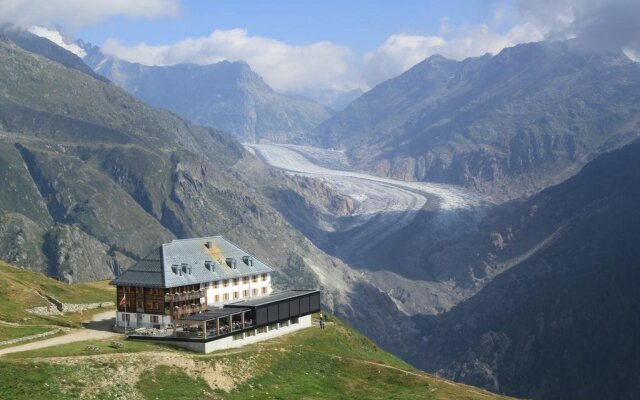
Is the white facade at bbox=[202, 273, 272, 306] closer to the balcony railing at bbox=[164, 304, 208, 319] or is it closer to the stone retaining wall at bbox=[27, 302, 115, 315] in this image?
the balcony railing at bbox=[164, 304, 208, 319]

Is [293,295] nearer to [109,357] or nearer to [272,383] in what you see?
Answer: [272,383]

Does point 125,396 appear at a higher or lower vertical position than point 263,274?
lower

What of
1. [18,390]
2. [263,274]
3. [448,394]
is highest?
[263,274]

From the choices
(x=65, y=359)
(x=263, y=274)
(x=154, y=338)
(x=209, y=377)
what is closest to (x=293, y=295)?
(x=263, y=274)

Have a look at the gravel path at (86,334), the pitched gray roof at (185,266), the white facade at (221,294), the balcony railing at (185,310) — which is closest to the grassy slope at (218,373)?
the gravel path at (86,334)

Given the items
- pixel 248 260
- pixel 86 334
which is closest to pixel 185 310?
pixel 86 334

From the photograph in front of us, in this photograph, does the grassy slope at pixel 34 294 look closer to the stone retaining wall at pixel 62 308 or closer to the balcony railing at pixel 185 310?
the stone retaining wall at pixel 62 308

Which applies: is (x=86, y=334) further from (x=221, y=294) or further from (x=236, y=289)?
(x=236, y=289)
